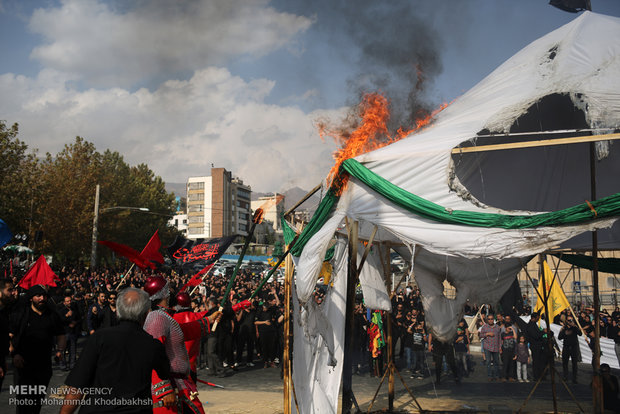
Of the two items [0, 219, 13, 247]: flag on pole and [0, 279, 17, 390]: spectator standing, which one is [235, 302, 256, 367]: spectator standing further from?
[0, 279, 17, 390]: spectator standing

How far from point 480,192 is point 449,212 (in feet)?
10.7

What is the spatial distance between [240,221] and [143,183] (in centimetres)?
7513

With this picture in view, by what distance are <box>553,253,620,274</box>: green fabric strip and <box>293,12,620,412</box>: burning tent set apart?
0.90 m

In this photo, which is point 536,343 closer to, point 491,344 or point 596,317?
point 491,344

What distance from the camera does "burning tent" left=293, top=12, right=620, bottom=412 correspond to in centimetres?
643

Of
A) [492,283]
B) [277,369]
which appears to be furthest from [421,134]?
[277,369]

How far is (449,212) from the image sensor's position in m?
6.57

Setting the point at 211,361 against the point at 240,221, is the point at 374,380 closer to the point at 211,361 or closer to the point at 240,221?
the point at 211,361

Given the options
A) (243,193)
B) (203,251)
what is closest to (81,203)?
(203,251)

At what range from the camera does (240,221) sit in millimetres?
123812

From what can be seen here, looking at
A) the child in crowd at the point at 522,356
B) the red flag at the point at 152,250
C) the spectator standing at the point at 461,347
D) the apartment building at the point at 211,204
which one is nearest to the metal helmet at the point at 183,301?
the red flag at the point at 152,250

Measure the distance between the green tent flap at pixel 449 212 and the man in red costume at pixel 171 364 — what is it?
284 centimetres

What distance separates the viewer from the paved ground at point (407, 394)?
10.1 meters

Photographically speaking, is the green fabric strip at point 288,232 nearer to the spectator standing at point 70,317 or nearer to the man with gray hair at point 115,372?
the man with gray hair at point 115,372
